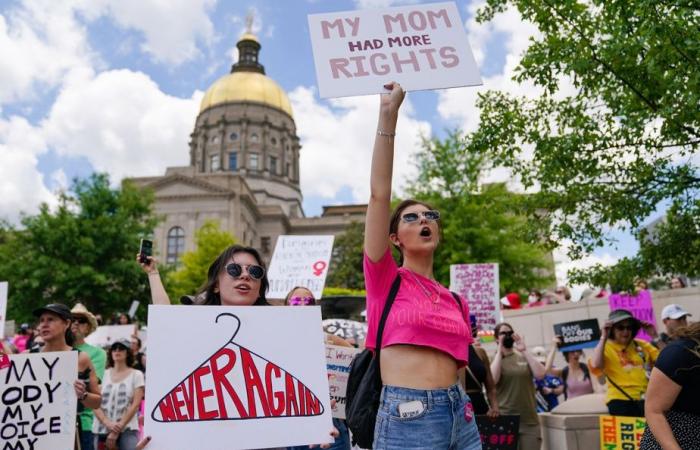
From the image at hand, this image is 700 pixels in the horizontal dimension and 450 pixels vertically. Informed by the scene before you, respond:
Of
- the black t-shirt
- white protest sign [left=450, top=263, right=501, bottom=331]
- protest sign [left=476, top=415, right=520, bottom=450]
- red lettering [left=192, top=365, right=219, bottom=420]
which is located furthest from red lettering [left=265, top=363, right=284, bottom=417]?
white protest sign [left=450, top=263, right=501, bottom=331]

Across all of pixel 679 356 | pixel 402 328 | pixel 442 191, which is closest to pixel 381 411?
pixel 402 328

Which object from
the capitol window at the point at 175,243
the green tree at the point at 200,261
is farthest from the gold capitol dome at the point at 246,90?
the green tree at the point at 200,261

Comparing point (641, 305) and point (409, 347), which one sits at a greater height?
point (641, 305)

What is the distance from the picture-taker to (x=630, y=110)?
746 centimetres

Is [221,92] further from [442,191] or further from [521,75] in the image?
[521,75]

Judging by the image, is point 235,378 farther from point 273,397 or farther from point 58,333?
point 58,333

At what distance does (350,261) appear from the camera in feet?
168

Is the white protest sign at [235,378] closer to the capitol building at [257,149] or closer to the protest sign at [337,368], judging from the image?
the protest sign at [337,368]

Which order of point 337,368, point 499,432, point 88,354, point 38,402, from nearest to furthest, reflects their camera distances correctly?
point 38,402 < point 337,368 < point 88,354 < point 499,432

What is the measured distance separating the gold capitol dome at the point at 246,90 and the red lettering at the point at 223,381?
3585 inches

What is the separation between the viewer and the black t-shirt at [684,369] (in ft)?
9.37

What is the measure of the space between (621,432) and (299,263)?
7381mm

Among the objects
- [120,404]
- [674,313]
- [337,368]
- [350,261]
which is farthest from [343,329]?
[350,261]

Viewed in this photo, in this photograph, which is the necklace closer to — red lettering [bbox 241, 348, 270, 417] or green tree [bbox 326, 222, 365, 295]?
red lettering [bbox 241, 348, 270, 417]
